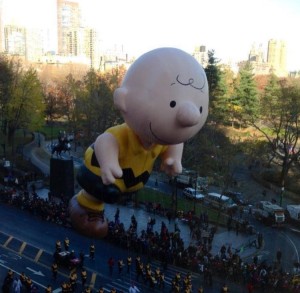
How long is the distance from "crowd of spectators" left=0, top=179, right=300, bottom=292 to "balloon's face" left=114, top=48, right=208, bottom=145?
32.8 ft

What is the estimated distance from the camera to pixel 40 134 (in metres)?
48.1

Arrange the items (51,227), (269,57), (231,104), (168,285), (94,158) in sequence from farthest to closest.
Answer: (269,57) < (231,104) < (51,227) < (168,285) < (94,158)

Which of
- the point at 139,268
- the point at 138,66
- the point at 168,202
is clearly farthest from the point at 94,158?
the point at 168,202

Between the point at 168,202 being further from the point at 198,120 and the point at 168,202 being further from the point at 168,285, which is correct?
the point at 198,120

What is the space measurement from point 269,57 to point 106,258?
115m

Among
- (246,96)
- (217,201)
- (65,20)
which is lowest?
(217,201)

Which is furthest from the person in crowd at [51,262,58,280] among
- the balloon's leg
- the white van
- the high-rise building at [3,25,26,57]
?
the high-rise building at [3,25,26,57]

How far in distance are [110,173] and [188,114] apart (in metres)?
1.53

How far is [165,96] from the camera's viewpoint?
5.99 meters

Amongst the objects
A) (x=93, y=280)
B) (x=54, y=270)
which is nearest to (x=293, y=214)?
(x=93, y=280)

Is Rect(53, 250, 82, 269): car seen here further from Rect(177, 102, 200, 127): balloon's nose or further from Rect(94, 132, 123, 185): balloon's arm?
Rect(177, 102, 200, 127): balloon's nose

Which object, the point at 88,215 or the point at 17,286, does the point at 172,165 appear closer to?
the point at 88,215

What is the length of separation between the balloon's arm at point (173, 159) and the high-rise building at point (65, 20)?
143 meters

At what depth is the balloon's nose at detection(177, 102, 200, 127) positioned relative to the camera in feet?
19.2
